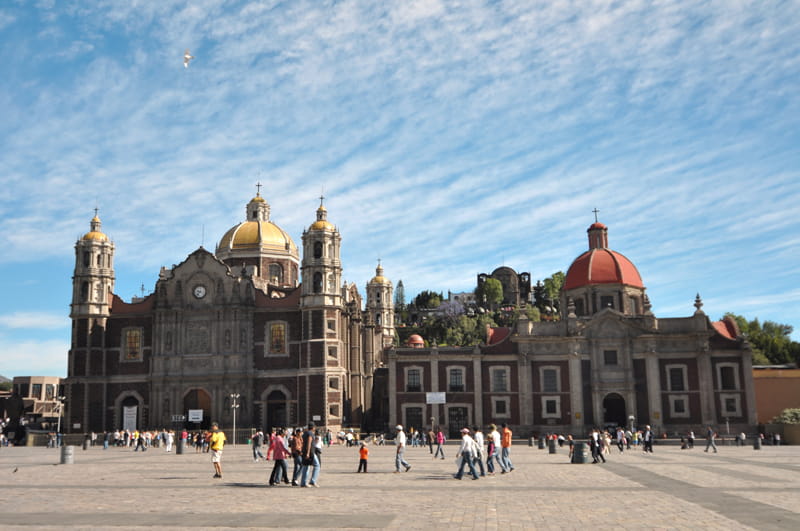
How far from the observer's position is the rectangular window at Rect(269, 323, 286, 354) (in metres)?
65.8

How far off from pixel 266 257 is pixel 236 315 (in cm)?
1121

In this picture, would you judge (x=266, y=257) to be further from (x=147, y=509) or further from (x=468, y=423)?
(x=147, y=509)

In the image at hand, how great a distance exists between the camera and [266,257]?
75938 mm

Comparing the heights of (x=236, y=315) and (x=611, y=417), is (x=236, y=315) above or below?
above

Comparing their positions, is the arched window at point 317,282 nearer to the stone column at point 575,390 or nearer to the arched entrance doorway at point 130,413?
the arched entrance doorway at point 130,413

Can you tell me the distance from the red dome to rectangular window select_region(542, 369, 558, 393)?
9.80m

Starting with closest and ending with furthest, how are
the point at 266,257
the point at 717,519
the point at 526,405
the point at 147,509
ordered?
the point at 717,519 < the point at 147,509 < the point at 526,405 < the point at 266,257

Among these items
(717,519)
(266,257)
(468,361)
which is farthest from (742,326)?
(717,519)

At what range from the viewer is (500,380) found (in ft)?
206

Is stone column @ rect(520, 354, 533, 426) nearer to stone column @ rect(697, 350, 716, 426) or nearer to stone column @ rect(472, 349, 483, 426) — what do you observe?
stone column @ rect(472, 349, 483, 426)

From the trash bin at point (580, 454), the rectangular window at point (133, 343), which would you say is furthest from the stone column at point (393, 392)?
→ the trash bin at point (580, 454)

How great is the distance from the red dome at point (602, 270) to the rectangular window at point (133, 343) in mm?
38069

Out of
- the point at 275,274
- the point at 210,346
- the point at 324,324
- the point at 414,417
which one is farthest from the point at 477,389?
the point at 275,274

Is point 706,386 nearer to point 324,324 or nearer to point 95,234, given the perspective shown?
point 324,324
